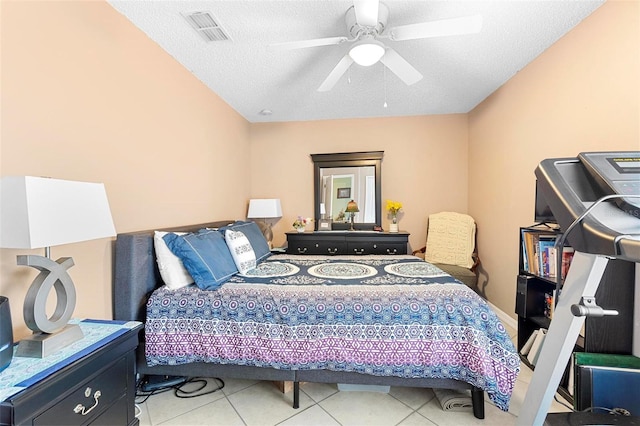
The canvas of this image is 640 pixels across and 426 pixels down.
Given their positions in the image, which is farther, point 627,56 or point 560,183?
→ point 627,56

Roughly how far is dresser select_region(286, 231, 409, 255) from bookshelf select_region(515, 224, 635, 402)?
1.42 meters

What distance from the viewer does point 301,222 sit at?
3898 mm

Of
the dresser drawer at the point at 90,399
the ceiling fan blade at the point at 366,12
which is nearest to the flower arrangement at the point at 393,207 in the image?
the ceiling fan blade at the point at 366,12

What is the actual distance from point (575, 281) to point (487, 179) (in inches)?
113

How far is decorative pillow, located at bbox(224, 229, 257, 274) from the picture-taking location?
2225 mm

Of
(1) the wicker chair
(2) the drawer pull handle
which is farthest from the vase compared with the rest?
(2) the drawer pull handle

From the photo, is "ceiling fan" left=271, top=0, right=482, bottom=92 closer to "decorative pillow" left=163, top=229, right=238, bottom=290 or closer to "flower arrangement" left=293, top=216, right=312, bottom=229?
"decorative pillow" left=163, top=229, right=238, bottom=290

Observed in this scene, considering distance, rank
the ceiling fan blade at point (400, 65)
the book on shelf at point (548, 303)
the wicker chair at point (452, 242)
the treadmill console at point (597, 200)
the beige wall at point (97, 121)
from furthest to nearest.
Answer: the wicker chair at point (452, 242), the book on shelf at point (548, 303), the ceiling fan blade at point (400, 65), the beige wall at point (97, 121), the treadmill console at point (597, 200)

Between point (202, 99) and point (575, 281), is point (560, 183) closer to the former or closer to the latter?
point (575, 281)

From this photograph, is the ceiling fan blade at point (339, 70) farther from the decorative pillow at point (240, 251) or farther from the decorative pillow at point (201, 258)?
the decorative pillow at point (201, 258)

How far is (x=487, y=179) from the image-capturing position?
329 centimetres

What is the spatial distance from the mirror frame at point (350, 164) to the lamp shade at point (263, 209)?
2.04 feet

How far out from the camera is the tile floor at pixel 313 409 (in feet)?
5.41

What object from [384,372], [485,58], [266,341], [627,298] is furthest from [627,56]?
[266,341]
